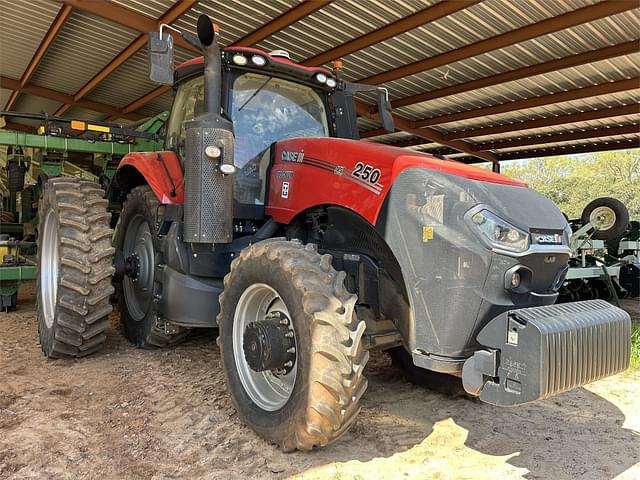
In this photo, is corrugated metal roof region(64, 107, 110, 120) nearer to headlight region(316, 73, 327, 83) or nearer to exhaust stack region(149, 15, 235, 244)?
headlight region(316, 73, 327, 83)

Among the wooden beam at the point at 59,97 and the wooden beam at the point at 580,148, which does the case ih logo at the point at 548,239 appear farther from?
the wooden beam at the point at 59,97

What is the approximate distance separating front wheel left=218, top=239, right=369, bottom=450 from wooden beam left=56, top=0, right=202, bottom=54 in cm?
533

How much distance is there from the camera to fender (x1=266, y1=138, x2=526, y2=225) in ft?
8.80

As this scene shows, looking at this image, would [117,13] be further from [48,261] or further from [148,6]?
[48,261]

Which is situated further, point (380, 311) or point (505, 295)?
point (380, 311)

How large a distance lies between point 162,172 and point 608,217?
6.96 m

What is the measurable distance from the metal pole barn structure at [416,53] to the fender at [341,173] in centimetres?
439

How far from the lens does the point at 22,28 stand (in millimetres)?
8875

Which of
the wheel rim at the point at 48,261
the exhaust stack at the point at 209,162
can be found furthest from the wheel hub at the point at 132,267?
the exhaust stack at the point at 209,162

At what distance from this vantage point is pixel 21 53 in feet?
33.5

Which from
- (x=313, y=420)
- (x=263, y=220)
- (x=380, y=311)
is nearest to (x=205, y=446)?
(x=313, y=420)

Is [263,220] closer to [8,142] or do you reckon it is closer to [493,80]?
[8,142]

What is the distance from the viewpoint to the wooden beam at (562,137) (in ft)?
39.3

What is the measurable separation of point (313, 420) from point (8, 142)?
5.56 m
